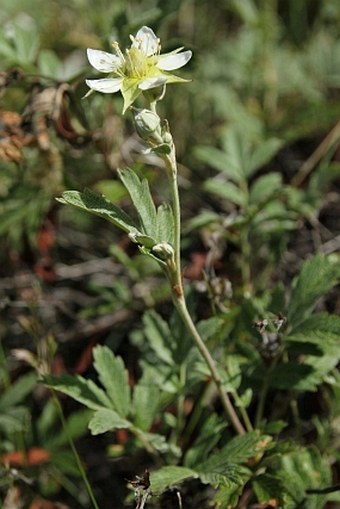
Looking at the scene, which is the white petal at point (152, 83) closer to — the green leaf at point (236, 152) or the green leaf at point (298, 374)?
the green leaf at point (298, 374)

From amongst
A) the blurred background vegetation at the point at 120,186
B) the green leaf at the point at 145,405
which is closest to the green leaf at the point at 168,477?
the green leaf at the point at 145,405

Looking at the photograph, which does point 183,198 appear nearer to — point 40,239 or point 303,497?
point 40,239

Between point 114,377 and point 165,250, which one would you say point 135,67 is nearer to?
point 165,250

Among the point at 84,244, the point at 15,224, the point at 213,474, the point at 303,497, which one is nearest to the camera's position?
the point at 213,474

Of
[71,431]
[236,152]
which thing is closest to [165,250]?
[71,431]

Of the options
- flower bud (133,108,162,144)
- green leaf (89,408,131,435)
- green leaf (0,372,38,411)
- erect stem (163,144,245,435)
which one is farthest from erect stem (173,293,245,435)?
green leaf (0,372,38,411)

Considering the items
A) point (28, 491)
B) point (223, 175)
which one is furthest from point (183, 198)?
point (28, 491)
